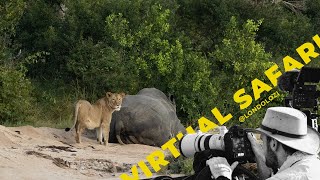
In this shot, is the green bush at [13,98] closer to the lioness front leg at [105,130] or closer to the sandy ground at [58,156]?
the sandy ground at [58,156]

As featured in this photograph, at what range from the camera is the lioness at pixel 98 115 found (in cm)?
1182

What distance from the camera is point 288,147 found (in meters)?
3.38

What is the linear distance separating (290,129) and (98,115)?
347 inches

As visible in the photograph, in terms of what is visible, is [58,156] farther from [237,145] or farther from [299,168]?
[299,168]

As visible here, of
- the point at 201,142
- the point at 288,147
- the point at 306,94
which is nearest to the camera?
the point at 288,147

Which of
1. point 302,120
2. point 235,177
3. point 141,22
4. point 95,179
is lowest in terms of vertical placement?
point 95,179

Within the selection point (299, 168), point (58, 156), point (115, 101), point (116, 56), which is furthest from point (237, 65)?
point (299, 168)

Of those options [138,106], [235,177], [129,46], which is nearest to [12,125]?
[138,106]

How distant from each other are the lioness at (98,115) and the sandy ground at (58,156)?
0.76 ft

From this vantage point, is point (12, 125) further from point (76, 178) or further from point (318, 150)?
point (318, 150)

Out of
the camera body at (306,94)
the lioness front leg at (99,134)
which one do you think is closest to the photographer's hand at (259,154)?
the camera body at (306,94)

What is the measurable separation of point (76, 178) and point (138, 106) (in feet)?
12.4

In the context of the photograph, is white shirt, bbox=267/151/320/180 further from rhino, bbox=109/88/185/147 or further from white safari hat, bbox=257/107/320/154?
rhino, bbox=109/88/185/147

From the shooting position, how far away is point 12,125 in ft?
41.7
